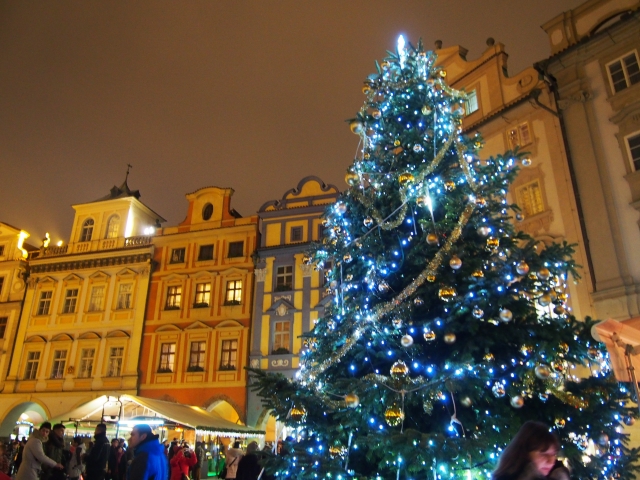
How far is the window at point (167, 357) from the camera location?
74.0 feet

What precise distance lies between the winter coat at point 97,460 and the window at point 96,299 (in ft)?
59.5

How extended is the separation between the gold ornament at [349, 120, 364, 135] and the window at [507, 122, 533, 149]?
10.1 m

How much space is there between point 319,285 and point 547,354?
1724 cm

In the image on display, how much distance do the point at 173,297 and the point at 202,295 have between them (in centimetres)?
160

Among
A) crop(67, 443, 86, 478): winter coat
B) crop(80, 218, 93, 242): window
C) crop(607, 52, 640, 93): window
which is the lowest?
crop(67, 443, 86, 478): winter coat

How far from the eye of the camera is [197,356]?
2244 cm

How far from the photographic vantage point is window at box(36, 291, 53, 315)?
84.1 feet

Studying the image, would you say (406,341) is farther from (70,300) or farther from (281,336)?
(70,300)

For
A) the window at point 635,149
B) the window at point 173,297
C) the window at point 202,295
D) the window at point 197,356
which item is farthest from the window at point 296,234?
the window at point 635,149

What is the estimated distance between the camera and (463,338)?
520cm

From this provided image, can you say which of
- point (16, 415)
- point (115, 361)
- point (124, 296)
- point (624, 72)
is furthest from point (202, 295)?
point (624, 72)

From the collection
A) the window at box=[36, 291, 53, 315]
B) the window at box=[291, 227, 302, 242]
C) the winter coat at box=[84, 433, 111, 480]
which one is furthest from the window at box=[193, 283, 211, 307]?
the winter coat at box=[84, 433, 111, 480]

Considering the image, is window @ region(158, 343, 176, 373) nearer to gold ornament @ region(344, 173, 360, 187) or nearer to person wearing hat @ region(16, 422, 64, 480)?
person wearing hat @ region(16, 422, 64, 480)

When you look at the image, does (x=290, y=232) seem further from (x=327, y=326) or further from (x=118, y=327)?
(x=327, y=326)
